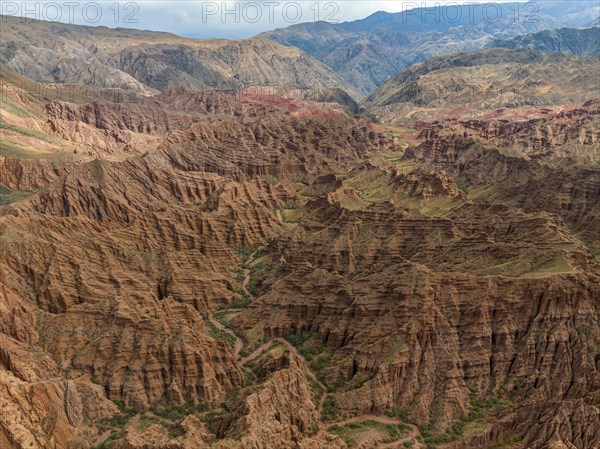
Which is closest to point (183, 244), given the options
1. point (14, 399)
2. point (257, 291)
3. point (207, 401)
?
point (257, 291)

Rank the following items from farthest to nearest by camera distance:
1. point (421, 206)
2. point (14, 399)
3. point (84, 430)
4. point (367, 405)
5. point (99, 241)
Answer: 1. point (421, 206)
2. point (99, 241)
3. point (367, 405)
4. point (84, 430)
5. point (14, 399)

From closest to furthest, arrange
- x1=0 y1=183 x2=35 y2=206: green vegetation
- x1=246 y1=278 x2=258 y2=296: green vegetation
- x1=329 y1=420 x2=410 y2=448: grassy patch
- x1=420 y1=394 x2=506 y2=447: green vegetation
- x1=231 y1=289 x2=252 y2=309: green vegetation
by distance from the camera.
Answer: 1. x1=329 y1=420 x2=410 y2=448: grassy patch
2. x1=420 y1=394 x2=506 y2=447: green vegetation
3. x1=231 y1=289 x2=252 y2=309: green vegetation
4. x1=246 y1=278 x2=258 y2=296: green vegetation
5. x1=0 y1=183 x2=35 y2=206: green vegetation

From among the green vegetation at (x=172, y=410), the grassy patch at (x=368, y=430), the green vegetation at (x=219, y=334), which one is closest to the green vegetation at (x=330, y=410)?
the grassy patch at (x=368, y=430)

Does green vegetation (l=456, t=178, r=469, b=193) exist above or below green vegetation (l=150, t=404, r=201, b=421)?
above

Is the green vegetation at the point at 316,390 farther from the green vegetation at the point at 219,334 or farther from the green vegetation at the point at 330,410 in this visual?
the green vegetation at the point at 219,334

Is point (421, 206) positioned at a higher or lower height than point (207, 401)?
higher

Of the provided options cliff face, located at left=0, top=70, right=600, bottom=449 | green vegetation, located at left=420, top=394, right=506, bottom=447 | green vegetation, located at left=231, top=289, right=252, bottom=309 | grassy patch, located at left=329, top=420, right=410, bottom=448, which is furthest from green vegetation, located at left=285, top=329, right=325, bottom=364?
green vegetation, located at left=420, top=394, right=506, bottom=447

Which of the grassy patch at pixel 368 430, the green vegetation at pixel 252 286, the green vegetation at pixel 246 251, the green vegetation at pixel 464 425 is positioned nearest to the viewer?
the grassy patch at pixel 368 430

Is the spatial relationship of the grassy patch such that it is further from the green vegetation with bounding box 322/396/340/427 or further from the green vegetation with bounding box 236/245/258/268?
the green vegetation with bounding box 236/245/258/268

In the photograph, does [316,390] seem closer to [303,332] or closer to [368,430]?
[368,430]

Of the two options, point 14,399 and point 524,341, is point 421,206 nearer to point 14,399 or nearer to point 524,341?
point 524,341

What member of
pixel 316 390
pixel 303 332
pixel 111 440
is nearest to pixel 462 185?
pixel 303 332
